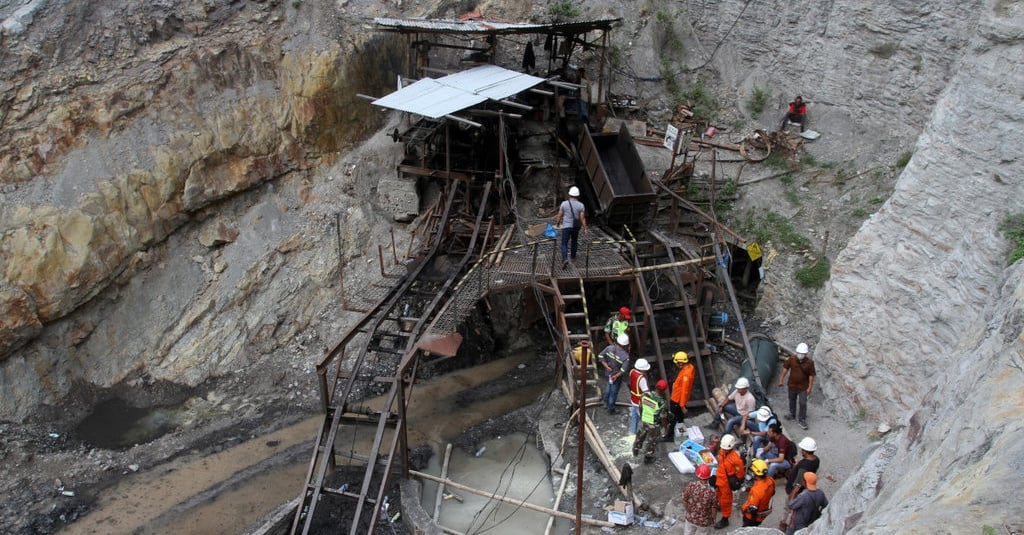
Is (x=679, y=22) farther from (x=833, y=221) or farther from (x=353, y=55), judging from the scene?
(x=353, y=55)

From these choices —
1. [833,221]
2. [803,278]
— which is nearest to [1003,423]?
[803,278]

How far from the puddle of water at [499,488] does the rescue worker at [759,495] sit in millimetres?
3232

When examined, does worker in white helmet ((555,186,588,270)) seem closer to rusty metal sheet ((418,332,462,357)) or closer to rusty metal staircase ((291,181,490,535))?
rusty metal staircase ((291,181,490,535))

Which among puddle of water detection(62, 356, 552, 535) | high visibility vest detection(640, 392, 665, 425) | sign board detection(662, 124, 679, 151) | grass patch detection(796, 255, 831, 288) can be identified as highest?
sign board detection(662, 124, 679, 151)

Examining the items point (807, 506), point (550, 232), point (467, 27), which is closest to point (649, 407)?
point (807, 506)

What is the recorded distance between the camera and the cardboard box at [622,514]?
10.3 metres

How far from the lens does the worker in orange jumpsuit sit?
29.9 ft

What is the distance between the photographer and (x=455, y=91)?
15164 millimetres

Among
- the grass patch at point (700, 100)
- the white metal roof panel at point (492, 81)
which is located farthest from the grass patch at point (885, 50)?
the white metal roof panel at point (492, 81)

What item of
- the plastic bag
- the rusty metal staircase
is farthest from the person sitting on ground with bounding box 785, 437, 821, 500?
the plastic bag

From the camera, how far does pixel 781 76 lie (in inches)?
744

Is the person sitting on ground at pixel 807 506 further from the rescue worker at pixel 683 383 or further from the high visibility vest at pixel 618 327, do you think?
the high visibility vest at pixel 618 327

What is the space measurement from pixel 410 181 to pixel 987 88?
11448 mm

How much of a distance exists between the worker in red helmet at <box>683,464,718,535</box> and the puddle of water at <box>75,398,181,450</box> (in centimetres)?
1030
